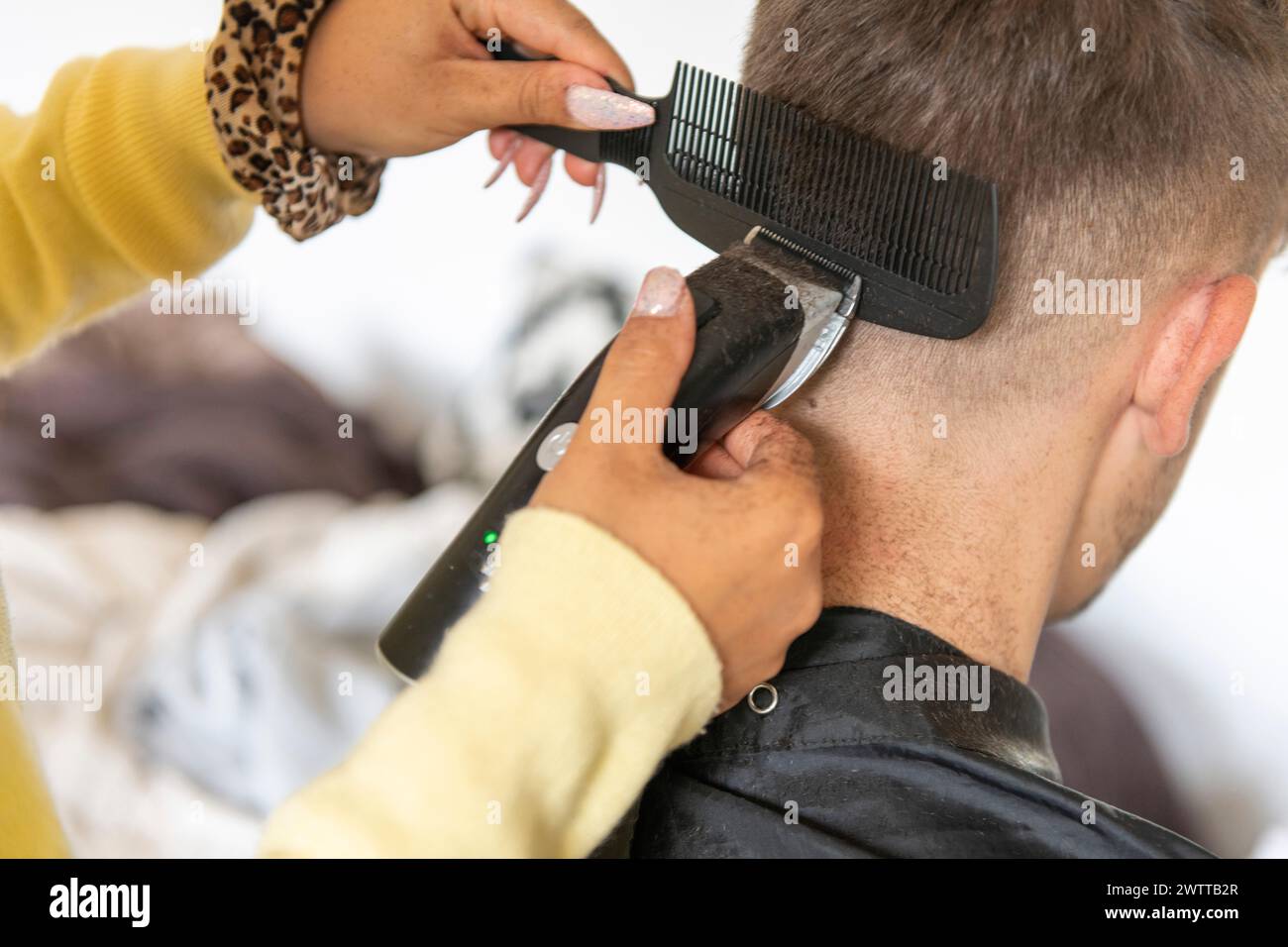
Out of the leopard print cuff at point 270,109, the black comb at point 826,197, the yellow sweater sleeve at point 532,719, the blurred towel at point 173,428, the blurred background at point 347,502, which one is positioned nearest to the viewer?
the yellow sweater sleeve at point 532,719

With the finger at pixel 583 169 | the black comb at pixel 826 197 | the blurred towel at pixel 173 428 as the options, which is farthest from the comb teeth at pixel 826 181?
the blurred towel at pixel 173 428

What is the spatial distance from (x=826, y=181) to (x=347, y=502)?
4.36 ft

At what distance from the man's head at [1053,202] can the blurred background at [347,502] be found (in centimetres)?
106

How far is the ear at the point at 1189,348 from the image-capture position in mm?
868

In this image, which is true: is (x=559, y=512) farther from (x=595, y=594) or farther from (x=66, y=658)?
(x=66, y=658)

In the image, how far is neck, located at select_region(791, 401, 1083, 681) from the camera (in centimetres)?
86

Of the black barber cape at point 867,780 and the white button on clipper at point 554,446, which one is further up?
the white button on clipper at point 554,446

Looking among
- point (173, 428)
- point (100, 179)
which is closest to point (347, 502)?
point (173, 428)

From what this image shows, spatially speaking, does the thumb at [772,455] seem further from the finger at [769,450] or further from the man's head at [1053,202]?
the man's head at [1053,202]

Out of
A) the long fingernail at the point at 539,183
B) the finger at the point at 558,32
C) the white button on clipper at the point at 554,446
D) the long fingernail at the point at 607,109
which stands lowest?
the white button on clipper at the point at 554,446

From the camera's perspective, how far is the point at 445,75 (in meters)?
0.94

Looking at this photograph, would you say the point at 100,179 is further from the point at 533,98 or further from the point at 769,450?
the point at 769,450

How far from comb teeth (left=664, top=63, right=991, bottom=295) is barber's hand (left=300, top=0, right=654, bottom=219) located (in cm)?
5

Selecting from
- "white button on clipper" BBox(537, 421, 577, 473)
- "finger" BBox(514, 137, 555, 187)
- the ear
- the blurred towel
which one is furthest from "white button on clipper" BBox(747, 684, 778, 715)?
the blurred towel
